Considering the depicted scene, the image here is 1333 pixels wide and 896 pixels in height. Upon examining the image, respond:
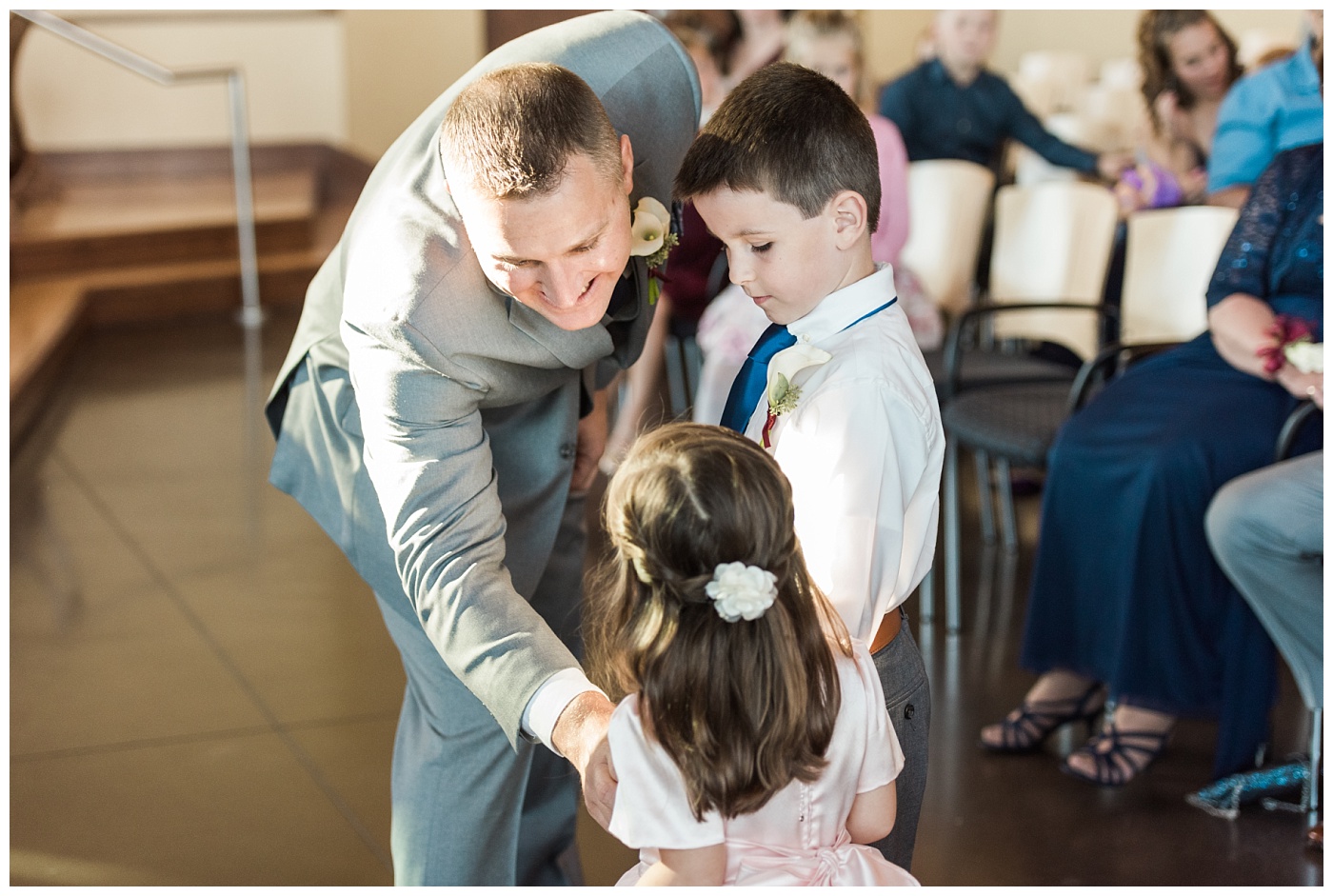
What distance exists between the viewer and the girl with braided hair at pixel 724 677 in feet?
4.40

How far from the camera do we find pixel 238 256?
25.0 feet

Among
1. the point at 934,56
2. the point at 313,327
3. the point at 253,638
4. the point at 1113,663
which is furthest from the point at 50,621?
the point at 934,56

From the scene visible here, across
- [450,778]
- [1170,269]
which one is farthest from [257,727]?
[1170,269]

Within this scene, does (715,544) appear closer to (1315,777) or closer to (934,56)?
(1315,777)

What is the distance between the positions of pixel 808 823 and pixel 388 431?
701 millimetres

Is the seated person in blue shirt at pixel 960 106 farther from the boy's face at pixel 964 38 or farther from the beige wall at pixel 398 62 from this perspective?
the beige wall at pixel 398 62

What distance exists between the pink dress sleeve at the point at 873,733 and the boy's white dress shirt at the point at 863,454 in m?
0.08

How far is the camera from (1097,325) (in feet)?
14.3

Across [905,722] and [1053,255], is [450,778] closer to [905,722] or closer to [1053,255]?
[905,722]

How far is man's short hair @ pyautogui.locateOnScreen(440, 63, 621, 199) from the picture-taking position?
4.92 ft

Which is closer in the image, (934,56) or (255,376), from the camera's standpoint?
(934,56)

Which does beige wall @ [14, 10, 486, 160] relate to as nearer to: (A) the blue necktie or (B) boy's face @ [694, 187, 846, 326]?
(A) the blue necktie

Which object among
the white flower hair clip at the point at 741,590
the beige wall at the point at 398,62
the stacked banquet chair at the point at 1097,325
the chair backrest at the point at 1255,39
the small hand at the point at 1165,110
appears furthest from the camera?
the beige wall at the point at 398,62

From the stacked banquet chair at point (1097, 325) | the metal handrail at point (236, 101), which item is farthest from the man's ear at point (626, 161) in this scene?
the metal handrail at point (236, 101)
